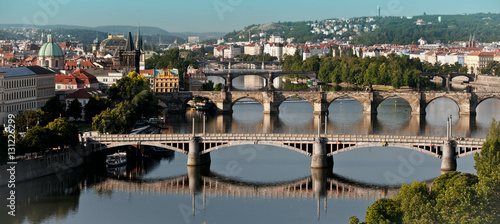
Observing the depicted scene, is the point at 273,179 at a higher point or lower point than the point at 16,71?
lower

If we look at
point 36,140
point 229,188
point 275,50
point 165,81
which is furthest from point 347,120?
point 275,50

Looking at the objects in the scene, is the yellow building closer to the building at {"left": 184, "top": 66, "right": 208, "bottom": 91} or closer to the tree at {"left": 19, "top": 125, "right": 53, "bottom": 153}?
the building at {"left": 184, "top": 66, "right": 208, "bottom": 91}

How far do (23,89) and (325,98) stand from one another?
24.5 m

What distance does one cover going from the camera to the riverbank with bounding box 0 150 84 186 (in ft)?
112

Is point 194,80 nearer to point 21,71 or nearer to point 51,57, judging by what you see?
point 51,57

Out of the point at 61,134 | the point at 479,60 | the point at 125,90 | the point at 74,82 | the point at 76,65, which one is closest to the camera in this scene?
the point at 61,134

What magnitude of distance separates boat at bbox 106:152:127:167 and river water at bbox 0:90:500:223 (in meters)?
0.45

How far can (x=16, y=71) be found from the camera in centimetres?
4856

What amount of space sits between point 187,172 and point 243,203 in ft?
19.9

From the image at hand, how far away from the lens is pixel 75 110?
165 feet

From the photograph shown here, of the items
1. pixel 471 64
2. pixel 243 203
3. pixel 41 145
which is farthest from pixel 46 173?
pixel 471 64

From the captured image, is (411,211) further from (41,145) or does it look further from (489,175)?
(41,145)

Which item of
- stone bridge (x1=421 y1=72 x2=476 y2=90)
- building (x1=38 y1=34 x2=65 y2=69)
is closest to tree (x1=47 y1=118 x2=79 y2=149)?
building (x1=38 y1=34 x2=65 y2=69)

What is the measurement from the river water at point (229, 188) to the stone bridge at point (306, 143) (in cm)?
78
